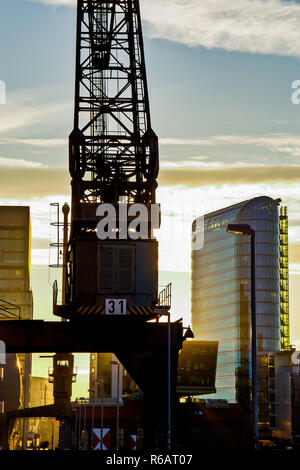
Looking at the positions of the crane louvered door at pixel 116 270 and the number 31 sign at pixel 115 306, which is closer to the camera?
the number 31 sign at pixel 115 306

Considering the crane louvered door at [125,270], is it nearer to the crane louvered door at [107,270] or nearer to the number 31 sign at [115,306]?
the crane louvered door at [107,270]

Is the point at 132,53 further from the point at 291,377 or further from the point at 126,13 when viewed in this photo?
the point at 291,377

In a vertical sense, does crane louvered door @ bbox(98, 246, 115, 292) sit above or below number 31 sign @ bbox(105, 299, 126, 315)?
above

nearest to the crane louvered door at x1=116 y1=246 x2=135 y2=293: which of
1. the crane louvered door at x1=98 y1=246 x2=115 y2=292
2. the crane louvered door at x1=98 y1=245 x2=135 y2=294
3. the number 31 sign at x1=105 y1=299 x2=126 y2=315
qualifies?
the crane louvered door at x1=98 y1=245 x2=135 y2=294

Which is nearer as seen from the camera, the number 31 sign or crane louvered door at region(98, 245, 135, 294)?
the number 31 sign

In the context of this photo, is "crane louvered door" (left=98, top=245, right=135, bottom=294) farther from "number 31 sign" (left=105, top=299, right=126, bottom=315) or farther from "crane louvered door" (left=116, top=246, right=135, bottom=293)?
"number 31 sign" (left=105, top=299, right=126, bottom=315)

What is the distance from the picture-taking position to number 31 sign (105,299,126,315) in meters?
55.9

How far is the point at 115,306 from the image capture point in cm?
5684

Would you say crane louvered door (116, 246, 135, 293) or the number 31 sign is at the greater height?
crane louvered door (116, 246, 135, 293)

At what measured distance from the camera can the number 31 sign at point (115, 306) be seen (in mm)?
55938

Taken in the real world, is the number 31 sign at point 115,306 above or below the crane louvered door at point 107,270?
below

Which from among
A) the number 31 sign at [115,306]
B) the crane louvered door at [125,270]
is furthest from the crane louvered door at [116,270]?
the number 31 sign at [115,306]

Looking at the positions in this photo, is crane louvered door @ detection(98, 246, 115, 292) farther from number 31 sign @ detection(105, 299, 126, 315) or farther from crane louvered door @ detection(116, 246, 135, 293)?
number 31 sign @ detection(105, 299, 126, 315)


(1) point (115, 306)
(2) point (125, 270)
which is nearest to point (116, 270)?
(2) point (125, 270)
